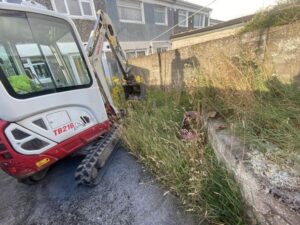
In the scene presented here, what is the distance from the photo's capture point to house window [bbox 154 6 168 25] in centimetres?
1197

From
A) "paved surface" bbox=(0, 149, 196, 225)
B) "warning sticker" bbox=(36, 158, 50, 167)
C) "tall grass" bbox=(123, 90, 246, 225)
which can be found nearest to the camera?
"tall grass" bbox=(123, 90, 246, 225)

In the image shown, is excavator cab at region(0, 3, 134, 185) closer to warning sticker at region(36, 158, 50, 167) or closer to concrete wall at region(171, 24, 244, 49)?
warning sticker at region(36, 158, 50, 167)

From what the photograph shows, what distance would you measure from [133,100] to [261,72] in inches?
110

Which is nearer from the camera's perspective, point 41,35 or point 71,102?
point 41,35

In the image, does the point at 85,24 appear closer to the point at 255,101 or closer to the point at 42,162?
the point at 42,162

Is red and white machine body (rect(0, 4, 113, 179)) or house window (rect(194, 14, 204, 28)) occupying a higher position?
house window (rect(194, 14, 204, 28))

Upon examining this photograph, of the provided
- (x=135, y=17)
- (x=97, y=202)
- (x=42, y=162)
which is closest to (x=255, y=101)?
(x=97, y=202)

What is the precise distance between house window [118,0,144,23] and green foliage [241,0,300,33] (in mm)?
8636

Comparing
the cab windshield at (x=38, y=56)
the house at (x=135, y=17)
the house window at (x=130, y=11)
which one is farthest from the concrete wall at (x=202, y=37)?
the cab windshield at (x=38, y=56)

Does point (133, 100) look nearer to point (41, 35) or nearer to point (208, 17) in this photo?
point (41, 35)

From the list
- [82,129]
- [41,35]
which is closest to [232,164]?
[82,129]

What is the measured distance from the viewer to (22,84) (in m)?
1.97

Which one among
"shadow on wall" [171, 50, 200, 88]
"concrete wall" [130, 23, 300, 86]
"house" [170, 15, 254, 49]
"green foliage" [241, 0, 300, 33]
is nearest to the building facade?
"house" [170, 15, 254, 49]

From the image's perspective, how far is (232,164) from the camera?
5.15ft
